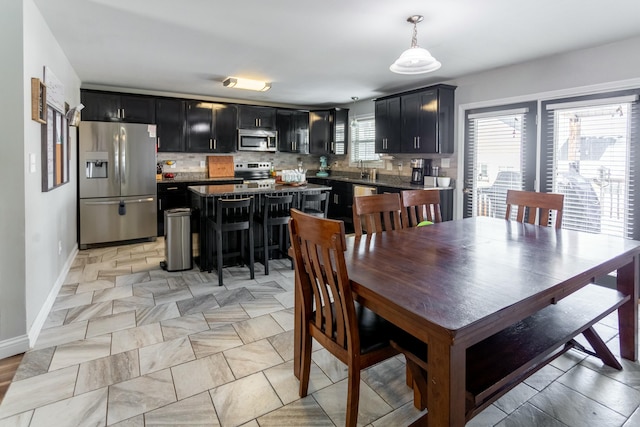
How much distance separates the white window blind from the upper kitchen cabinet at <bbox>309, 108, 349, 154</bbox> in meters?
3.89

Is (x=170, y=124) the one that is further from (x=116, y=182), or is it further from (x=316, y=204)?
(x=316, y=204)

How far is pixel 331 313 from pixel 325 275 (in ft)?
0.64

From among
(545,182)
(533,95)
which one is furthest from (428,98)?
(545,182)

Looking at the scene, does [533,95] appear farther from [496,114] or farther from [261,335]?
[261,335]

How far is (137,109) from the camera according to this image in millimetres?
5602

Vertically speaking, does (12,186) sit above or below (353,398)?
above

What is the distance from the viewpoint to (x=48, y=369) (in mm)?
2156

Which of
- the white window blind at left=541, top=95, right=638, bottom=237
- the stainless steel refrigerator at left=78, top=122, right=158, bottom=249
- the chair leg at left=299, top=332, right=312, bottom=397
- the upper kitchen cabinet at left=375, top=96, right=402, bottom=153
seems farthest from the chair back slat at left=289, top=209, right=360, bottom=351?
the stainless steel refrigerator at left=78, top=122, right=158, bottom=249

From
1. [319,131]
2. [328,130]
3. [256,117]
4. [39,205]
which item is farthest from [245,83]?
[39,205]

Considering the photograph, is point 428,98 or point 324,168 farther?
point 324,168

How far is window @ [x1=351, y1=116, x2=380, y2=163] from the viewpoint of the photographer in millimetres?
6641

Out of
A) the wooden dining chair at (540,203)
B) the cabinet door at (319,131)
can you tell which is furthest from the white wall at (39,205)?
the cabinet door at (319,131)

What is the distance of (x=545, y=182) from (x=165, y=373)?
4.12 m

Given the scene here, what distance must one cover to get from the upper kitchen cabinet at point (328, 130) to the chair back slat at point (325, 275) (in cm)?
571
